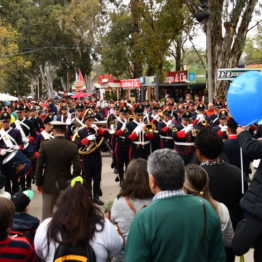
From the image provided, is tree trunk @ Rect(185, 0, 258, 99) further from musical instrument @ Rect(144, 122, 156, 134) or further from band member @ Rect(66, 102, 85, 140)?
musical instrument @ Rect(144, 122, 156, 134)

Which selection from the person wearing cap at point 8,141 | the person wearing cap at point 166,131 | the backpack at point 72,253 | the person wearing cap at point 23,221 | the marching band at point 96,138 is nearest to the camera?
the backpack at point 72,253

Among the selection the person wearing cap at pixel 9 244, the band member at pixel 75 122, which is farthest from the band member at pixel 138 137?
the person wearing cap at pixel 9 244

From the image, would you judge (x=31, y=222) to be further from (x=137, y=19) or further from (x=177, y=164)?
(x=137, y=19)

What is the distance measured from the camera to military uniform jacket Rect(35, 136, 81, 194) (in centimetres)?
576

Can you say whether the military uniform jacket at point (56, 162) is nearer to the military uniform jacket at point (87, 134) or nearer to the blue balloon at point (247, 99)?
the military uniform jacket at point (87, 134)

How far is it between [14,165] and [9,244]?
15.3ft

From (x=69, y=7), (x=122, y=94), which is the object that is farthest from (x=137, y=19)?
(x=122, y=94)

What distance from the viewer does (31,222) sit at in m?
3.30

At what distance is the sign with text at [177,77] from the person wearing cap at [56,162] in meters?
28.5

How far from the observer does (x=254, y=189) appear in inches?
112

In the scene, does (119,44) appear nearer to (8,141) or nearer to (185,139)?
(185,139)

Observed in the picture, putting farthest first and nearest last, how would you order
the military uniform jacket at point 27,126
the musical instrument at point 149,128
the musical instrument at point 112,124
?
the musical instrument at point 112,124, the military uniform jacket at point 27,126, the musical instrument at point 149,128

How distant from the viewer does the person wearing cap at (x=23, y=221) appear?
3.14 metres

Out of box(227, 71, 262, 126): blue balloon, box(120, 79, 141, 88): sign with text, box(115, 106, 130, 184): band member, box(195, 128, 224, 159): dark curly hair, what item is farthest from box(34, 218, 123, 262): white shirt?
box(120, 79, 141, 88): sign with text
